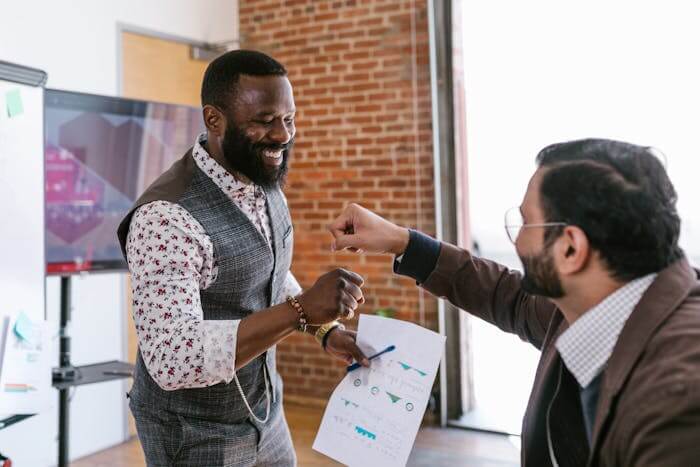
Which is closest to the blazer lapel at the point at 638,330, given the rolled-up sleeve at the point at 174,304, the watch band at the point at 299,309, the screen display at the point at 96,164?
the watch band at the point at 299,309

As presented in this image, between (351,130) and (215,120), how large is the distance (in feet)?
10.0

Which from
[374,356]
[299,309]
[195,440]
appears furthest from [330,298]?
[195,440]

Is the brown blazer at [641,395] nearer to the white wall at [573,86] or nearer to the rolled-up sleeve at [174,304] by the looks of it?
the rolled-up sleeve at [174,304]

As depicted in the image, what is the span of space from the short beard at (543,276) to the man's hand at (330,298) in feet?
1.16

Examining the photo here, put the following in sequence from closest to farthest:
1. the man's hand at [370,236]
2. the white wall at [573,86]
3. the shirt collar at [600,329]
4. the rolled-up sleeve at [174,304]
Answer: the shirt collar at [600,329], the rolled-up sleeve at [174,304], the man's hand at [370,236], the white wall at [573,86]

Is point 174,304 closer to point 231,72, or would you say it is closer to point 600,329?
point 231,72

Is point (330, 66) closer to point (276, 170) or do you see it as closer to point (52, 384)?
point (52, 384)

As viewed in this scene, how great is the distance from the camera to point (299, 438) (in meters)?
4.31

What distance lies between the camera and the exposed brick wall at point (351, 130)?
4.52 meters

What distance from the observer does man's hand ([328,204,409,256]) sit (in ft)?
5.87

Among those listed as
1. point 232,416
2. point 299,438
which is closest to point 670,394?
point 232,416

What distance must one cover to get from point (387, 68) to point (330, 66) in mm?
440

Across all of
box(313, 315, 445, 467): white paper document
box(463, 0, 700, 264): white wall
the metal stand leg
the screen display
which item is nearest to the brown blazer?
box(313, 315, 445, 467): white paper document

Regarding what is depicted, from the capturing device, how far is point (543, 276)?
1.30 m
